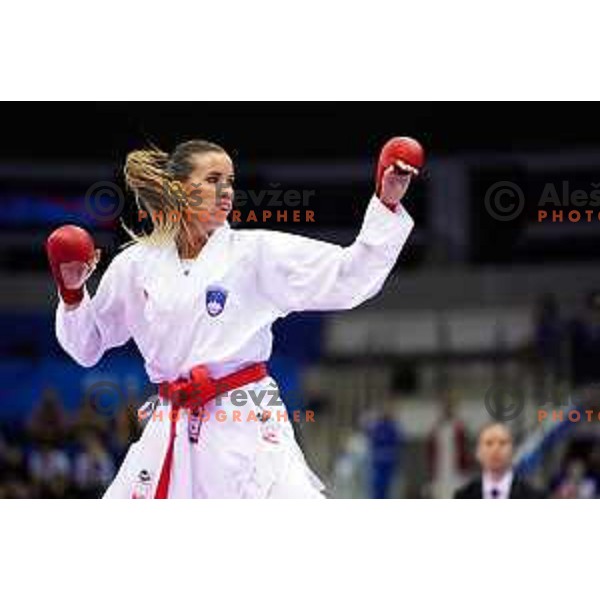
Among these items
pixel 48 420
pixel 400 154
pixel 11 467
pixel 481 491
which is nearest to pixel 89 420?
pixel 48 420

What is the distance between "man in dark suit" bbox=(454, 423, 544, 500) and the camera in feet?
23.9

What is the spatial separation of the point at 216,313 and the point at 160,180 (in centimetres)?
61

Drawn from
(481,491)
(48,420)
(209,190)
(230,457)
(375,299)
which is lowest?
(481,491)

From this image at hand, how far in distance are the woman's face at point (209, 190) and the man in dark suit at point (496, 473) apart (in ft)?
4.43

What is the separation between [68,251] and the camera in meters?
6.72

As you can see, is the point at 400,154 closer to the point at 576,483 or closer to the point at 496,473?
the point at 496,473

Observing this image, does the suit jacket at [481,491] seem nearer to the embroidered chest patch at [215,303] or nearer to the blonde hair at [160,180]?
the embroidered chest patch at [215,303]

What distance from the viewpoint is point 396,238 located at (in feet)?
21.5

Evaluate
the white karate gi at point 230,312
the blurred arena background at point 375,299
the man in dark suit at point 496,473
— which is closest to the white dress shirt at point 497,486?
the man in dark suit at point 496,473

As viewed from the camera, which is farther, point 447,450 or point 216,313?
point 447,450

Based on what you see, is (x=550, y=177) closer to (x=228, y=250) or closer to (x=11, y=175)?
(x=228, y=250)

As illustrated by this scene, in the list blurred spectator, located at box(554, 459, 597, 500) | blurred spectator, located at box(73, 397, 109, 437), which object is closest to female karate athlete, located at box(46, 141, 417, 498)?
blurred spectator, located at box(73, 397, 109, 437)

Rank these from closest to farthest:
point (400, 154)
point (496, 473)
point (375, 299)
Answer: point (400, 154) < point (375, 299) < point (496, 473)
